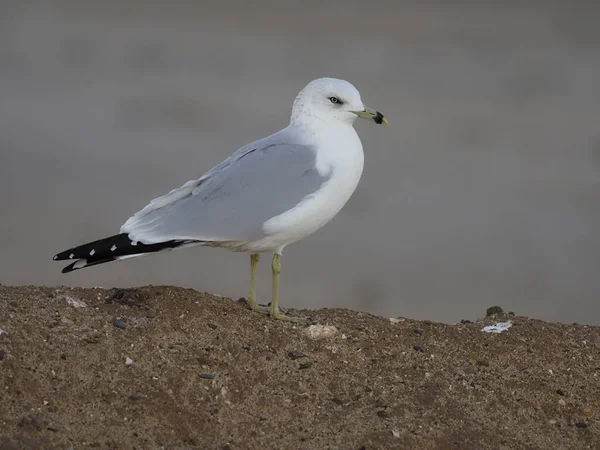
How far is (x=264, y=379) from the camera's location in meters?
4.11

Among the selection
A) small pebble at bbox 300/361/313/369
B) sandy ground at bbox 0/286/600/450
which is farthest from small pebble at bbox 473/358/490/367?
small pebble at bbox 300/361/313/369

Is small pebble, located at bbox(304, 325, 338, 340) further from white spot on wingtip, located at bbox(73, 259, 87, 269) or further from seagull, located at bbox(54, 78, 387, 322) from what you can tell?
white spot on wingtip, located at bbox(73, 259, 87, 269)

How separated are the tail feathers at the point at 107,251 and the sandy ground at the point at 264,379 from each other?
0.19 m

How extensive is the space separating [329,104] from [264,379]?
1.38m

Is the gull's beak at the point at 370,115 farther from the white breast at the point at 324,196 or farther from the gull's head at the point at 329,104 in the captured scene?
the white breast at the point at 324,196

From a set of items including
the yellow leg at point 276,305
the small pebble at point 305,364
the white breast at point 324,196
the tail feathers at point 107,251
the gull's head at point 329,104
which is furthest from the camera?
the gull's head at point 329,104

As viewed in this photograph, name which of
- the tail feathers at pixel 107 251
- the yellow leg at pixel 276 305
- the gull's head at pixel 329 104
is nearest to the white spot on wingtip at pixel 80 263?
the tail feathers at pixel 107 251

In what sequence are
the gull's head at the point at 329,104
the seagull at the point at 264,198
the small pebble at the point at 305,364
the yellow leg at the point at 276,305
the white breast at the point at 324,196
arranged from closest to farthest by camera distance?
the small pebble at the point at 305,364 → the seagull at the point at 264,198 → the white breast at the point at 324,196 → the yellow leg at the point at 276,305 → the gull's head at the point at 329,104

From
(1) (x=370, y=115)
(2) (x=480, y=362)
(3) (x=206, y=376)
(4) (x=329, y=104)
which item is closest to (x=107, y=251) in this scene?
(3) (x=206, y=376)

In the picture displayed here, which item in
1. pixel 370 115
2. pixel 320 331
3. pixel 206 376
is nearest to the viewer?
pixel 206 376

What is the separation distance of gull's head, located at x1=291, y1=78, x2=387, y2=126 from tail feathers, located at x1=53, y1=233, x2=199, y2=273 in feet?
3.04

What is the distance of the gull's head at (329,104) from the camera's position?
191 inches

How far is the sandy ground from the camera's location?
12.2 ft

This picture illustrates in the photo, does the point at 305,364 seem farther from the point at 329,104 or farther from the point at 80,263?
the point at 329,104
